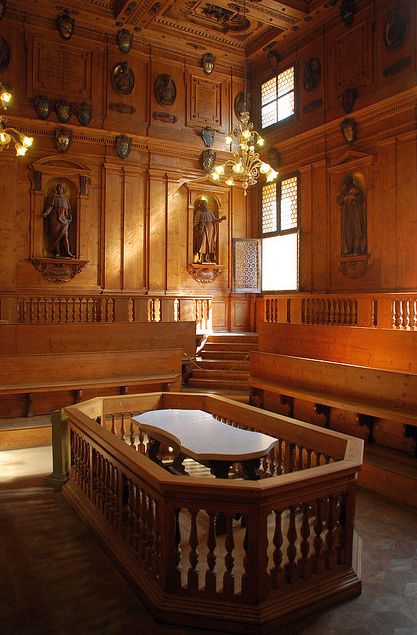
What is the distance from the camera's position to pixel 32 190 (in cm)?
970

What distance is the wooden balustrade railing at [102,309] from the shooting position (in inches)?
360

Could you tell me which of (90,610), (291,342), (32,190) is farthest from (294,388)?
(32,190)

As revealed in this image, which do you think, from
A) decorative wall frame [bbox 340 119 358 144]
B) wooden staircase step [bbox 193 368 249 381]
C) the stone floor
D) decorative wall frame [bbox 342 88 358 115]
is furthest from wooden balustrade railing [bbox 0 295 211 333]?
the stone floor

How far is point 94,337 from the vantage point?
7.64m

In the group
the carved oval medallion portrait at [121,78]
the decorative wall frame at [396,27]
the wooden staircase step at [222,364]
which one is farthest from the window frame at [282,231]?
the carved oval medallion portrait at [121,78]

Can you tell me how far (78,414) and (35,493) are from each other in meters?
0.92

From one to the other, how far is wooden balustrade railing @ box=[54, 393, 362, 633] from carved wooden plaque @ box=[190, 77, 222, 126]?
896cm

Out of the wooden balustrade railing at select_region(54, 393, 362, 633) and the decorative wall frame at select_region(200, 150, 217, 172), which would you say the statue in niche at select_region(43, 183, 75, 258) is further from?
the wooden balustrade railing at select_region(54, 393, 362, 633)

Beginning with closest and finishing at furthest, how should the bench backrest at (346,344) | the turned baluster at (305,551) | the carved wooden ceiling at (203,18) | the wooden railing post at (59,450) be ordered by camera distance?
the turned baluster at (305,551), the wooden railing post at (59,450), the bench backrest at (346,344), the carved wooden ceiling at (203,18)

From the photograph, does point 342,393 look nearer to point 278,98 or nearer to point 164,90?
point 278,98

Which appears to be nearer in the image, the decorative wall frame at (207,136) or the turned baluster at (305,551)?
the turned baluster at (305,551)

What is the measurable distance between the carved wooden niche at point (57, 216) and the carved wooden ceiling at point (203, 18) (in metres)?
2.81

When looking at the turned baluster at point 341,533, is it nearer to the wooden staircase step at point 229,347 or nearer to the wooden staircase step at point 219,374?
the wooden staircase step at point 219,374

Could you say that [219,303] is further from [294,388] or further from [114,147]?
[294,388]
